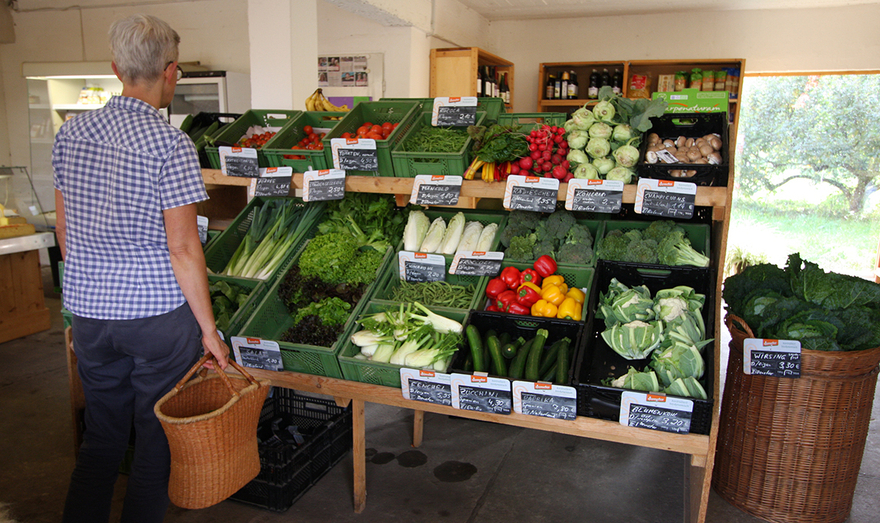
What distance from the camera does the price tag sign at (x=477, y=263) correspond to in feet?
9.21

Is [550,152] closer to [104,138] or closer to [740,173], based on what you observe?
[104,138]

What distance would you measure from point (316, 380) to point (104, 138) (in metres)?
1.26

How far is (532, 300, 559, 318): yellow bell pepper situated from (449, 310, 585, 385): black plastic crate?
9 centimetres

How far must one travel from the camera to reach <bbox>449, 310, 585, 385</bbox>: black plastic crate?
2.42 m

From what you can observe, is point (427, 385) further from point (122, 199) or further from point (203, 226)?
point (203, 226)

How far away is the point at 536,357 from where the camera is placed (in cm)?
232

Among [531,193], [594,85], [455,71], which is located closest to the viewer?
[531,193]

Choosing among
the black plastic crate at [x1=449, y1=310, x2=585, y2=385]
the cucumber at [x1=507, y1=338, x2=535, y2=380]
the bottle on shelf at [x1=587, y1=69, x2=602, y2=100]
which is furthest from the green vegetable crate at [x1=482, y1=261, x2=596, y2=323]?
the bottle on shelf at [x1=587, y1=69, x2=602, y2=100]

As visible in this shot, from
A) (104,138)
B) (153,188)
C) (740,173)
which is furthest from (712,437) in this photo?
(740,173)

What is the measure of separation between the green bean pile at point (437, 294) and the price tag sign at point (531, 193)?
51 centimetres

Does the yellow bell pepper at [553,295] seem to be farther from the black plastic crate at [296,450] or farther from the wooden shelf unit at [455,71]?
the wooden shelf unit at [455,71]

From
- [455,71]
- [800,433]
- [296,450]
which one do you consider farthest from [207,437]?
[455,71]

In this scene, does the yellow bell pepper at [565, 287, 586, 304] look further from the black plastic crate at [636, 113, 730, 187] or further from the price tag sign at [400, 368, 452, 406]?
the price tag sign at [400, 368, 452, 406]

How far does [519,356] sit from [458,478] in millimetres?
917
